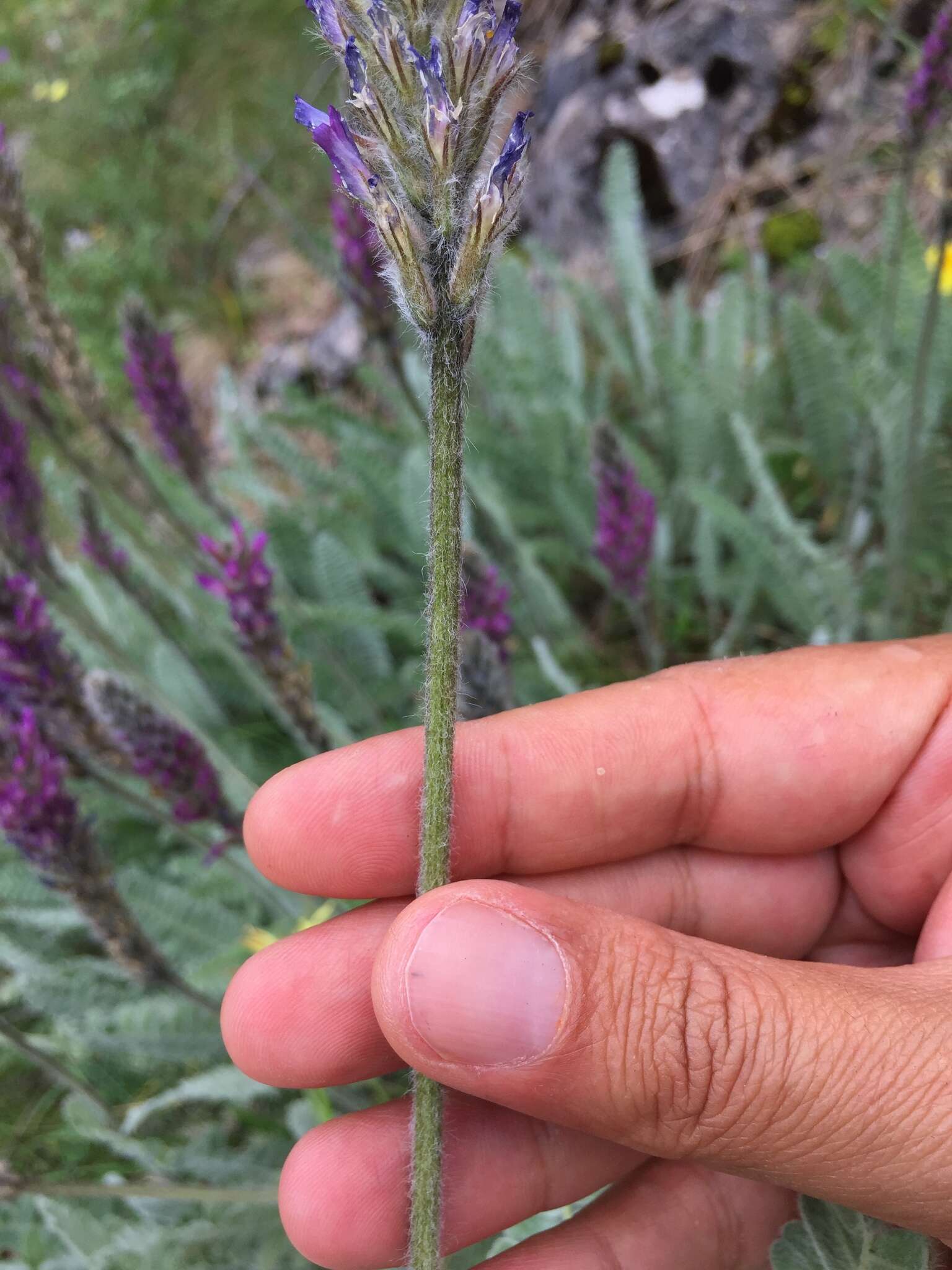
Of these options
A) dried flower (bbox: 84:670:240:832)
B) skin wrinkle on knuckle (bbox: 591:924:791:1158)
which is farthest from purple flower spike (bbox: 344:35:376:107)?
dried flower (bbox: 84:670:240:832)

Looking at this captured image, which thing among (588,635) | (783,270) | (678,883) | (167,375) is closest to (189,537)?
(167,375)

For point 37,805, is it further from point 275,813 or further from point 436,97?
point 436,97

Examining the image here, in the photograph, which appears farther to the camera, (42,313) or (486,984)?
(42,313)

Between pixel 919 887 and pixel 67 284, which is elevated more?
pixel 67 284

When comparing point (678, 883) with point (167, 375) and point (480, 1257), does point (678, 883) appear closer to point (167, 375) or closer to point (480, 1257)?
point (480, 1257)

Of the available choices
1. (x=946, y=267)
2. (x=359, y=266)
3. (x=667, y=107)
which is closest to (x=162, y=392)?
(x=359, y=266)

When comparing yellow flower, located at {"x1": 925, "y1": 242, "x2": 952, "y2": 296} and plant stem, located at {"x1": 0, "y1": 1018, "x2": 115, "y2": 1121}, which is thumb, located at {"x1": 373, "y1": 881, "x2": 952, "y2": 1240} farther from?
yellow flower, located at {"x1": 925, "y1": 242, "x2": 952, "y2": 296}
